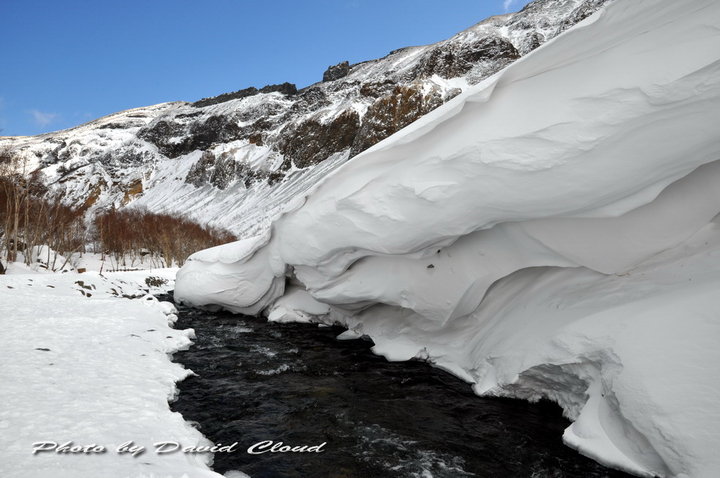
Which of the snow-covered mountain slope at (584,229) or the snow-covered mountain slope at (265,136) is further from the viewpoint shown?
the snow-covered mountain slope at (265,136)

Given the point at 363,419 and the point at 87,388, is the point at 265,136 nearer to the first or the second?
the point at 87,388

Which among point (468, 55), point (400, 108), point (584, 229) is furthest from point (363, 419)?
point (468, 55)

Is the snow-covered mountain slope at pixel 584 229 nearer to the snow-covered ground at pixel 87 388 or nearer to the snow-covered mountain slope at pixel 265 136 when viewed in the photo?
the snow-covered ground at pixel 87 388

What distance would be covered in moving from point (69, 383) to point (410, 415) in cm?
362

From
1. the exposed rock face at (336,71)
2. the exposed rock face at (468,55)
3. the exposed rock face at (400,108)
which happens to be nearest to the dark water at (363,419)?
the exposed rock face at (400,108)

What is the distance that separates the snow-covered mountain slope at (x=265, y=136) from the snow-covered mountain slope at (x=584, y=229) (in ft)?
132

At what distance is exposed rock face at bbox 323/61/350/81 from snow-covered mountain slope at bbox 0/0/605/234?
79 cm

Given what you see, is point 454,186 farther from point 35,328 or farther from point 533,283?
point 35,328

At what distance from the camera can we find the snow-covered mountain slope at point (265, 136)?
169 ft

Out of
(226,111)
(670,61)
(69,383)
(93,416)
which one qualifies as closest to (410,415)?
(93,416)

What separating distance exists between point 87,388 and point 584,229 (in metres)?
5.57

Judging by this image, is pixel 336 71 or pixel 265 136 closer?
pixel 265 136

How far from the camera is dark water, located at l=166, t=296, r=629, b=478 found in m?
3.07

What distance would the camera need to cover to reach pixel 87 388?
3.73 m
